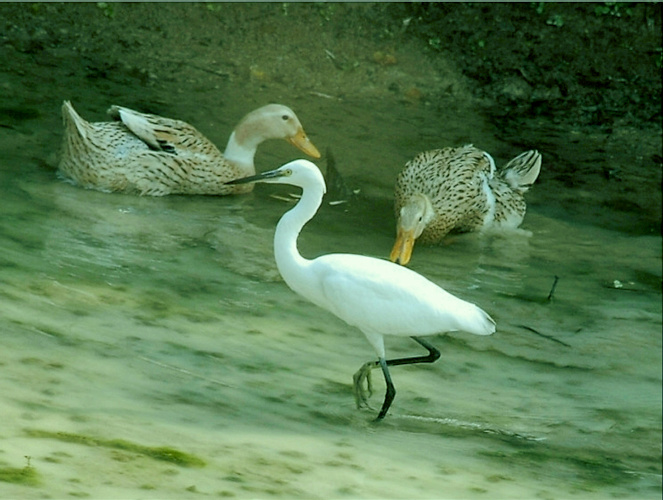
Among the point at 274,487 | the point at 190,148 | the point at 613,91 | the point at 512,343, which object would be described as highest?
the point at 613,91

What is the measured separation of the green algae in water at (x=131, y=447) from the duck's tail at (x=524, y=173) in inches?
168

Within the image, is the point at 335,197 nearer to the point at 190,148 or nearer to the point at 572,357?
the point at 190,148

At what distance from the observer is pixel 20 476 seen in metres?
3.82

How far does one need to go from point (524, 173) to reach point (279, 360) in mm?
3087

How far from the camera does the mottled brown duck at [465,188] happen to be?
773cm

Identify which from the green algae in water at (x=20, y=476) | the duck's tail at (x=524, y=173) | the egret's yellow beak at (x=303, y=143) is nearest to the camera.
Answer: the green algae in water at (x=20, y=476)

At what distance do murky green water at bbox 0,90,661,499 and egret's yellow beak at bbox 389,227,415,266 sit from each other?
25cm

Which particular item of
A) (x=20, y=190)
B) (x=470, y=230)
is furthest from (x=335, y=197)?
(x=20, y=190)

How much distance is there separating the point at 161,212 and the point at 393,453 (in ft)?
10.1

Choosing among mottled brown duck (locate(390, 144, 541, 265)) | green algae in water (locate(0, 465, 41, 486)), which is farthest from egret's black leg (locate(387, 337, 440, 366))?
mottled brown duck (locate(390, 144, 541, 265))

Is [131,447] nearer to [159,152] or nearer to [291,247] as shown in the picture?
[291,247]

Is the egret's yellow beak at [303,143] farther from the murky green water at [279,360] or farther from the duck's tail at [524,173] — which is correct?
the duck's tail at [524,173]

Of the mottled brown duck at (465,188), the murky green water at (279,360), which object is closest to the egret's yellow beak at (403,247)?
the murky green water at (279,360)

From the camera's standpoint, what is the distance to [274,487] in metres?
4.14
